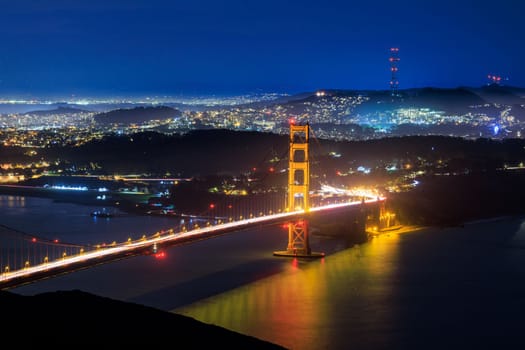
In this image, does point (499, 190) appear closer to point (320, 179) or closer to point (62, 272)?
point (320, 179)

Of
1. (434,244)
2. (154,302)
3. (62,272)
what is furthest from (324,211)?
(62,272)

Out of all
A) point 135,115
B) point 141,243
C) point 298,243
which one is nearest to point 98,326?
point 141,243

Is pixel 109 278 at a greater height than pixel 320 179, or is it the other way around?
pixel 320 179

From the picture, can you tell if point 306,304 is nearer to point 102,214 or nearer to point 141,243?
point 141,243

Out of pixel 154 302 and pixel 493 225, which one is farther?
pixel 493 225

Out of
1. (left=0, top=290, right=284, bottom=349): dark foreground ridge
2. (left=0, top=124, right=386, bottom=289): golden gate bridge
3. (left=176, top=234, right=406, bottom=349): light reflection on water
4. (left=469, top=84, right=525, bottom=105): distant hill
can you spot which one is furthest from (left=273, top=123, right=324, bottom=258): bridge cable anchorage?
(left=469, top=84, right=525, bottom=105): distant hill

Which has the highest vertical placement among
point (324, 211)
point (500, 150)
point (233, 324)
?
point (500, 150)
